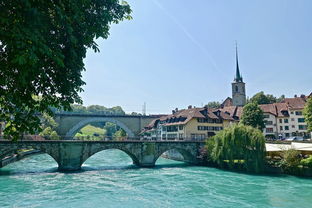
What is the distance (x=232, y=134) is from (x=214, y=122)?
1661 centimetres

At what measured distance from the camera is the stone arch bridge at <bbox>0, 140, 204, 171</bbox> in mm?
27831

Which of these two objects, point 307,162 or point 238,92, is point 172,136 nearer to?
point 307,162

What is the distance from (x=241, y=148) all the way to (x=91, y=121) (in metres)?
34.4

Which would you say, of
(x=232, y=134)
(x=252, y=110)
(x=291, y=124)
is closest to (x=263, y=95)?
(x=291, y=124)

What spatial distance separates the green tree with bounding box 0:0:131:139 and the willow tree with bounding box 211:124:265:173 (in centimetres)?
2574

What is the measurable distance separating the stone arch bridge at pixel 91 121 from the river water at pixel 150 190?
24.9 meters

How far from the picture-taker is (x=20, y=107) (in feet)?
19.9

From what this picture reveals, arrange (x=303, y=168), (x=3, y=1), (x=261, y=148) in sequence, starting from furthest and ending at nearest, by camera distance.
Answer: (x=261, y=148) → (x=303, y=168) → (x=3, y=1)

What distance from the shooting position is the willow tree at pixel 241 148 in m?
28.1

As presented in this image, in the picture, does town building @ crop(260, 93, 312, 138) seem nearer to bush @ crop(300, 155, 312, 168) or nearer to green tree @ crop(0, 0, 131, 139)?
bush @ crop(300, 155, 312, 168)

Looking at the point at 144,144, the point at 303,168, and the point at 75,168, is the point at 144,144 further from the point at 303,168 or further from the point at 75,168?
the point at 303,168

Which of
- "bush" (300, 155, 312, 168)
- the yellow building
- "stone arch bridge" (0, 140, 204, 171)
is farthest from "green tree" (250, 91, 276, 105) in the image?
"bush" (300, 155, 312, 168)

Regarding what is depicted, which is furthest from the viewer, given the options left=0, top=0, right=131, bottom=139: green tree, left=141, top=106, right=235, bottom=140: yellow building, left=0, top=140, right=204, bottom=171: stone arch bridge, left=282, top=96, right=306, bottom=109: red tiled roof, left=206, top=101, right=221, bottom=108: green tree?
left=206, top=101, right=221, bottom=108: green tree

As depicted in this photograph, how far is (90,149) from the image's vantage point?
31.1 meters
